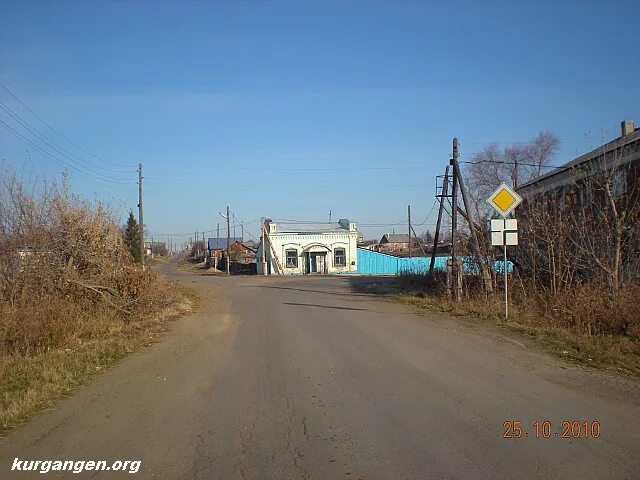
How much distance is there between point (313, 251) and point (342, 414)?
53455 mm

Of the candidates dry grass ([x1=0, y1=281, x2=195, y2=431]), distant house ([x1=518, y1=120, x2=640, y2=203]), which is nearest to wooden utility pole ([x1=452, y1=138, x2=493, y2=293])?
distant house ([x1=518, y1=120, x2=640, y2=203])

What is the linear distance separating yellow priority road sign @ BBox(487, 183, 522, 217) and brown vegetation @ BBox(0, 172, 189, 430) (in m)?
9.18

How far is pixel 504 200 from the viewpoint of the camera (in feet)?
46.5

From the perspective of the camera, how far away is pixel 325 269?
60.0 meters

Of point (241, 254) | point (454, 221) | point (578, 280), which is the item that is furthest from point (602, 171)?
point (241, 254)

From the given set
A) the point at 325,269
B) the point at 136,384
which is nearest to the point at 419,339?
the point at 136,384

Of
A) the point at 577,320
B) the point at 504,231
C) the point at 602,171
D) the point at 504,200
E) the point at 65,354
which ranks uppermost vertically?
the point at 602,171

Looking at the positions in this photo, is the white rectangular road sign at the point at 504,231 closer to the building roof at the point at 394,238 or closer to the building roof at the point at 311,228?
the building roof at the point at 311,228

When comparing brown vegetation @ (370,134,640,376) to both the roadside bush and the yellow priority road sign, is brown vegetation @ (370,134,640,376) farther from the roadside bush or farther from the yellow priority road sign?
the roadside bush

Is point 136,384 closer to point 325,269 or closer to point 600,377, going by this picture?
point 600,377

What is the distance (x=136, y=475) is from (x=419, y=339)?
26.5 ft

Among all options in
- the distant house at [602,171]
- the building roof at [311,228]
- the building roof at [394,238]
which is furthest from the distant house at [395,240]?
the distant house at [602,171]
